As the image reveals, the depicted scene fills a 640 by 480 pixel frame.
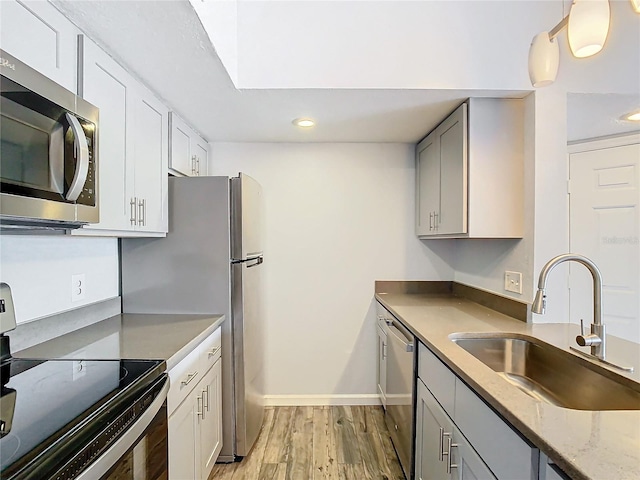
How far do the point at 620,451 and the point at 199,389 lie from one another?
65.3 inches

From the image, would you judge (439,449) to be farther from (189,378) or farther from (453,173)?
(453,173)

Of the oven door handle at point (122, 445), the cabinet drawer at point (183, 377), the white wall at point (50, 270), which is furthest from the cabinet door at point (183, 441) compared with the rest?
the white wall at point (50, 270)

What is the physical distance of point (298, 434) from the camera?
2.66 m

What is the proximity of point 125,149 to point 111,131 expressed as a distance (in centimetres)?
12

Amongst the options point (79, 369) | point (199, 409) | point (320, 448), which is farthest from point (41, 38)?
point (320, 448)

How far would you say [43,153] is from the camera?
108 cm

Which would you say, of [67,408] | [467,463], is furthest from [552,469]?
[67,408]

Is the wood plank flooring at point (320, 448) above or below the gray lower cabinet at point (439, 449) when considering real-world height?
below

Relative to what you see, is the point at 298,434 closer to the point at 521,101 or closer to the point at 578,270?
the point at 578,270

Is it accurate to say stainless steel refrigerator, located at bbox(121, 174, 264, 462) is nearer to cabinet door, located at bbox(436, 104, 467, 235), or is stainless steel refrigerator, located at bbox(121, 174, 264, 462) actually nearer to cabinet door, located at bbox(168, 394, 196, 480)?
cabinet door, located at bbox(168, 394, 196, 480)

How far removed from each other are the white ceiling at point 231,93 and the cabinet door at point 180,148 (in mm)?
71

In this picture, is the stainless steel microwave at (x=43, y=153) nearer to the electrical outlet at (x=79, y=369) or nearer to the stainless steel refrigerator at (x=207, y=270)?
the electrical outlet at (x=79, y=369)

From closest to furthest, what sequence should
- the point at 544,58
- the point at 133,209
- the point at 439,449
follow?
the point at 544,58
the point at 439,449
the point at 133,209

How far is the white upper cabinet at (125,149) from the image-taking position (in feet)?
4.92
